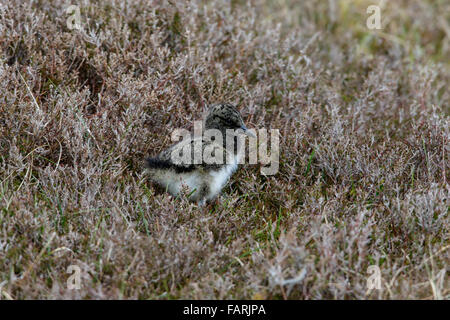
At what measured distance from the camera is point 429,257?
12.8ft

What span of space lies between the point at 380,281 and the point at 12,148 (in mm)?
3005

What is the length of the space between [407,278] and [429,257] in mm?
259

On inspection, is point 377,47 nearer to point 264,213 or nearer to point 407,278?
point 264,213

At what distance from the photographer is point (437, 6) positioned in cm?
929

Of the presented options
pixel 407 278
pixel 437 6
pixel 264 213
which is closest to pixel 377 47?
pixel 437 6

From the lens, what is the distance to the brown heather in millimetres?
3664

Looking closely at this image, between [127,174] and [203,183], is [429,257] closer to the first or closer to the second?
[203,183]

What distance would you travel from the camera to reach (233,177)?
5.02 m

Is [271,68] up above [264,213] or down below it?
above

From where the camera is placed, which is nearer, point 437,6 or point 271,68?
point 271,68

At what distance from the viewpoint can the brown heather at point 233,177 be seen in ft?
12.0
